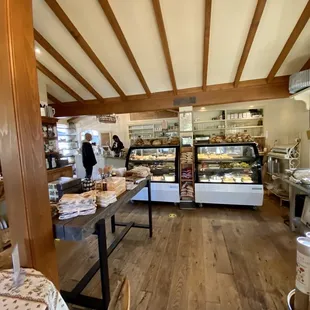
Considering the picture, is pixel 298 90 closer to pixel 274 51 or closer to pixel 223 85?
pixel 274 51

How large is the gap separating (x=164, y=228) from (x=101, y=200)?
1.79 meters

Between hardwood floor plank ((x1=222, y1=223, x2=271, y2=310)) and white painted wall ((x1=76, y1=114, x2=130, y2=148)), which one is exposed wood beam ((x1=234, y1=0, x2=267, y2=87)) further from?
white painted wall ((x1=76, y1=114, x2=130, y2=148))

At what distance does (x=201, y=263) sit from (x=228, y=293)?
1.50 feet

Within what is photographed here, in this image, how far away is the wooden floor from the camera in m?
1.73

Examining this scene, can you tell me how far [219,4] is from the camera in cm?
242

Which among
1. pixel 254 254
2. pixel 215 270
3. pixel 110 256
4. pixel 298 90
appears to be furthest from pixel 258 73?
pixel 110 256

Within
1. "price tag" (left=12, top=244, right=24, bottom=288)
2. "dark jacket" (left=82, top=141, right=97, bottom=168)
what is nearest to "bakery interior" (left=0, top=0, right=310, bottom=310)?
"price tag" (left=12, top=244, right=24, bottom=288)

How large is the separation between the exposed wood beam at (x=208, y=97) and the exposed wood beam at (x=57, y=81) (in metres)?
0.28

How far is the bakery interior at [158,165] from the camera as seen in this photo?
1.17 metres

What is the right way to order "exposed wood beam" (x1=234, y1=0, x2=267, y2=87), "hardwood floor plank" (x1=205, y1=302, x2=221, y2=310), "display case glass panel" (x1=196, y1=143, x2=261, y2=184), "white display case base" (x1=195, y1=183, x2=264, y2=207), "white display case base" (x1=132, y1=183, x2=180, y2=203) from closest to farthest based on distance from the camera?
"hardwood floor plank" (x1=205, y1=302, x2=221, y2=310) → "exposed wood beam" (x1=234, y1=0, x2=267, y2=87) → "white display case base" (x1=195, y1=183, x2=264, y2=207) → "display case glass panel" (x1=196, y1=143, x2=261, y2=184) → "white display case base" (x1=132, y1=183, x2=180, y2=203)

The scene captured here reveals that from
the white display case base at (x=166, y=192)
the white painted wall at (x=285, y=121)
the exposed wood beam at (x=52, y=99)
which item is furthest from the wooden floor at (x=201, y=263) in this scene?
the exposed wood beam at (x=52, y=99)

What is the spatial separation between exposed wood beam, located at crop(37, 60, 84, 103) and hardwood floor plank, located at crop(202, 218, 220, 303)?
390cm

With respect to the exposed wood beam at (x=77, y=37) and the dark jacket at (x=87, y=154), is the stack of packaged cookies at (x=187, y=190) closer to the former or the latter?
the exposed wood beam at (x=77, y=37)

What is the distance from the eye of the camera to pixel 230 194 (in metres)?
3.71
